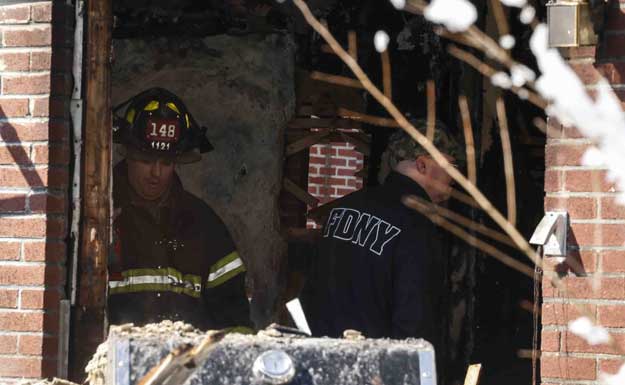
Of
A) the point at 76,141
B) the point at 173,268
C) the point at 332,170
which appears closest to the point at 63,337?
the point at 76,141

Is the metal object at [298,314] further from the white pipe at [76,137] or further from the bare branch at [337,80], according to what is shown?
the bare branch at [337,80]

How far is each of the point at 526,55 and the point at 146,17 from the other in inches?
102

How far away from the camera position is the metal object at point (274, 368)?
3506mm

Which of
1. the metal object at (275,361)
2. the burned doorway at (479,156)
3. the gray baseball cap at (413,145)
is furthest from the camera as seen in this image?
the burned doorway at (479,156)

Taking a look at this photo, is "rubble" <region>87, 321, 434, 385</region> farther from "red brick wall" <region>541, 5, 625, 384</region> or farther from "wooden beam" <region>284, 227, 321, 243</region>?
"wooden beam" <region>284, 227, 321, 243</region>

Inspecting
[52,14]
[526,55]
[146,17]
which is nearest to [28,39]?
[52,14]

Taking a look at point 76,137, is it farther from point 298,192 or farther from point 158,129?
point 298,192

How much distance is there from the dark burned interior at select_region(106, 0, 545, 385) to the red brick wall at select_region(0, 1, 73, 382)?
2.73m

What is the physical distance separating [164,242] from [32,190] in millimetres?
1443

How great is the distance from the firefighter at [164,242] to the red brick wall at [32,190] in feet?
3.73

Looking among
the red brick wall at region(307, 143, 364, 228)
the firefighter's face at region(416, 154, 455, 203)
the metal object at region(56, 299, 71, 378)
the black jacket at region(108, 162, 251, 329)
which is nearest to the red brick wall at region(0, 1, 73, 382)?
the metal object at region(56, 299, 71, 378)

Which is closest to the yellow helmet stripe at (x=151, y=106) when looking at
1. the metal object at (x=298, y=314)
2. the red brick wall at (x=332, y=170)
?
the metal object at (x=298, y=314)

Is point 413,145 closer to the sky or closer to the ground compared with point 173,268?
closer to the sky

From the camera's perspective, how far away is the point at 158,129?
6.75 m
